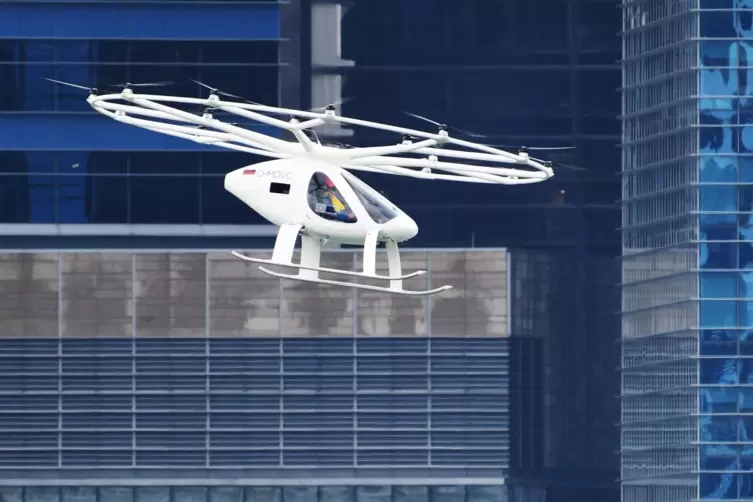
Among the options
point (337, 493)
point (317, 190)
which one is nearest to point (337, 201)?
point (317, 190)

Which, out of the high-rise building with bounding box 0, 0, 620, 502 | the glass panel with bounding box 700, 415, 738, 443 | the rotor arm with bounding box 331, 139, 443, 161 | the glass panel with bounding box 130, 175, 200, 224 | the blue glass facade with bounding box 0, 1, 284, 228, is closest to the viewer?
the rotor arm with bounding box 331, 139, 443, 161

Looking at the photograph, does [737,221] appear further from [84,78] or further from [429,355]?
[84,78]

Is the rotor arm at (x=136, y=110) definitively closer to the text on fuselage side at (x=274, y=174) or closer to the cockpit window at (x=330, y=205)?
the text on fuselage side at (x=274, y=174)

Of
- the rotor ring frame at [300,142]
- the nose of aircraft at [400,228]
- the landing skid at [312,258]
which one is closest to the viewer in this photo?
the rotor ring frame at [300,142]

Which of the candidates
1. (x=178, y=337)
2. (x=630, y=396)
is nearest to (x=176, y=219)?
(x=178, y=337)

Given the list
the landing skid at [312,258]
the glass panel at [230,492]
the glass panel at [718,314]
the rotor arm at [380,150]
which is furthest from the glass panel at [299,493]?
the rotor arm at [380,150]

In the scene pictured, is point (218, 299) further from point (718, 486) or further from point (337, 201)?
point (337, 201)

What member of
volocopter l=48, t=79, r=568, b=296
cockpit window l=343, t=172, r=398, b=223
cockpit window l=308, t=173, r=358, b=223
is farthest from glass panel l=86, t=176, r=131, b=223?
cockpit window l=308, t=173, r=358, b=223

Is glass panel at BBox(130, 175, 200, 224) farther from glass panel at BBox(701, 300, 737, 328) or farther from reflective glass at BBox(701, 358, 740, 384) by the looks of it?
reflective glass at BBox(701, 358, 740, 384)
